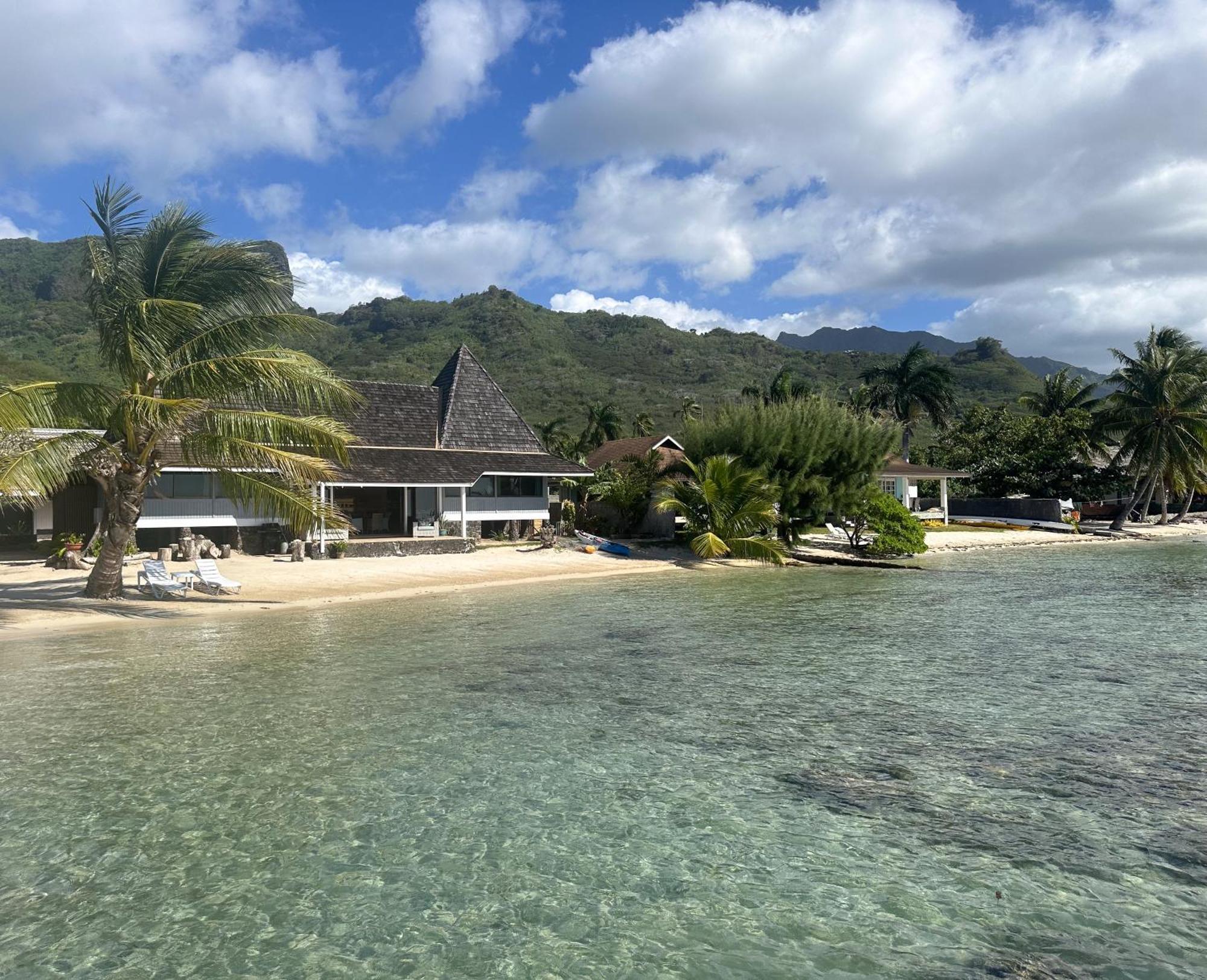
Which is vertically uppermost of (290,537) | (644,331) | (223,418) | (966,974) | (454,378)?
(644,331)

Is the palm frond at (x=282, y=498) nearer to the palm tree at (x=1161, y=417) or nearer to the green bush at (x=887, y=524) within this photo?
the green bush at (x=887, y=524)

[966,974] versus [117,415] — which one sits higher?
[117,415]

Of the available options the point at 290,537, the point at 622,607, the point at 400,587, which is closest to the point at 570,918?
the point at 622,607

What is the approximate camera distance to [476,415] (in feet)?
108

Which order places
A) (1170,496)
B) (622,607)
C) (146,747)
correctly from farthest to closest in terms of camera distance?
(1170,496) → (622,607) → (146,747)

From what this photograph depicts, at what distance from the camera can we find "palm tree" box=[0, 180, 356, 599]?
49.4 ft

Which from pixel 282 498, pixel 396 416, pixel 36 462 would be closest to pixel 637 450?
pixel 396 416

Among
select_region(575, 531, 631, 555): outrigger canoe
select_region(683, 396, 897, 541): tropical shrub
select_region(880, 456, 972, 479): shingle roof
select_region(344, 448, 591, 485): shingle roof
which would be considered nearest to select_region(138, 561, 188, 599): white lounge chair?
select_region(344, 448, 591, 485): shingle roof

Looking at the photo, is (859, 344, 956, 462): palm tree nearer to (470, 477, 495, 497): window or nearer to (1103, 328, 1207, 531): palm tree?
(1103, 328, 1207, 531): palm tree

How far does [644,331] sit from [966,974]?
118556mm

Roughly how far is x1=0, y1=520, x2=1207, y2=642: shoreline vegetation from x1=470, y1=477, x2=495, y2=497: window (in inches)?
115

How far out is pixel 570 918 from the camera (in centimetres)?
500

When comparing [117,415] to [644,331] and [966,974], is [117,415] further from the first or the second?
[644,331]

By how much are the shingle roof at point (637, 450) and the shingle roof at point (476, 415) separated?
5520 mm
